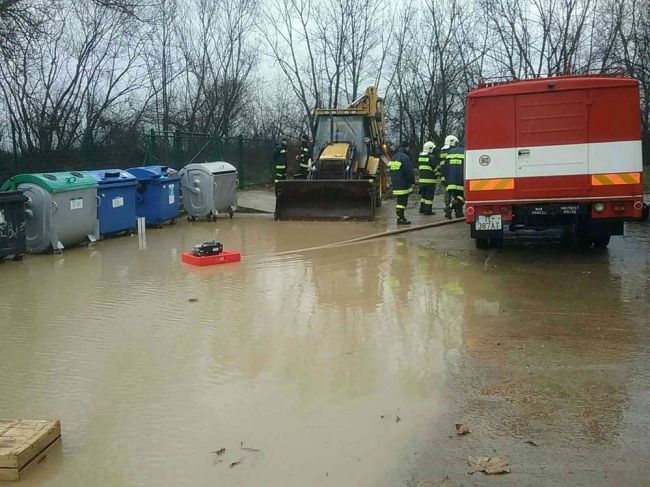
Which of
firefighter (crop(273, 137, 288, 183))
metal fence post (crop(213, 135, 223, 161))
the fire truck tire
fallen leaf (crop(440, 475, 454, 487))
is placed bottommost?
fallen leaf (crop(440, 475, 454, 487))

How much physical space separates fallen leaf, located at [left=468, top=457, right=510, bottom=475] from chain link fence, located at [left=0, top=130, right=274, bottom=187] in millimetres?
14585

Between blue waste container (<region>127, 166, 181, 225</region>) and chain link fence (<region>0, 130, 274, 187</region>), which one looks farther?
chain link fence (<region>0, 130, 274, 187</region>)

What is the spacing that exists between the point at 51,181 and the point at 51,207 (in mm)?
469

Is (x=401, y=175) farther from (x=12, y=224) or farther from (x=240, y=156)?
(x=240, y=156)

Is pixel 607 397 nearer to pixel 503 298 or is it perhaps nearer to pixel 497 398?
pixel 497 398

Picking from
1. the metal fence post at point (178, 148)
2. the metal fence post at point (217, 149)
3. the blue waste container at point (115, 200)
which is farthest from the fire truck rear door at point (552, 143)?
the metal fence post at point (217, 149)

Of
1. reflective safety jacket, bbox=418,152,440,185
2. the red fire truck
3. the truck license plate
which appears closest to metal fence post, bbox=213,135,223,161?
reflective safety jacket, bbox=418,152,440,185

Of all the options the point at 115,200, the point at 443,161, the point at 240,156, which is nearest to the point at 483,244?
the point at 443,161

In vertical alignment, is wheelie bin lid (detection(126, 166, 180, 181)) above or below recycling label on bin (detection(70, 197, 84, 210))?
above

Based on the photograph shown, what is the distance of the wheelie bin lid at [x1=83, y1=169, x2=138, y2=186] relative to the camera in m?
12.9

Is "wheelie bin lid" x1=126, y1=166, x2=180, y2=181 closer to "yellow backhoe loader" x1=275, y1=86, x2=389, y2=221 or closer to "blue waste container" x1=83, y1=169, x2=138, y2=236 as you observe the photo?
"blue waste container" x1=83, y1=169, x2=138, y2=236

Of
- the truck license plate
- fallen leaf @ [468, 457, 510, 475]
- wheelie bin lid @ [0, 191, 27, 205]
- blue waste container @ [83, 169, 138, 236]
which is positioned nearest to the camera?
fallen leaf @ [468, 457, 510, 475]

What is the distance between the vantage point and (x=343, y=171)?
15953 mm

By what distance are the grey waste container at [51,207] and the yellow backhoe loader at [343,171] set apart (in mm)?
5197
